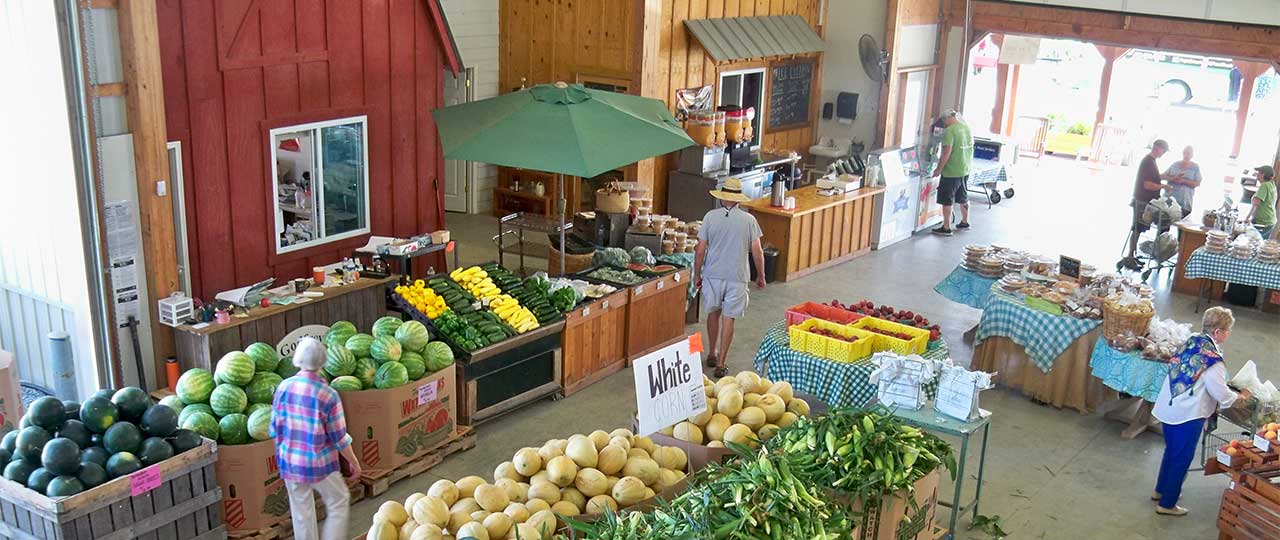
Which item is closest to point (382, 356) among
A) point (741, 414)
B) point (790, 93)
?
point (741, 414)

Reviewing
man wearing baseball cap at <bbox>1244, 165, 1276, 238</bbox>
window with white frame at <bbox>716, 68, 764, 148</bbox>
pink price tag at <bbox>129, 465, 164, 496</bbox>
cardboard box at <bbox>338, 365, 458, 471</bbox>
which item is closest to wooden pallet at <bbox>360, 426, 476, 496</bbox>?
cardboard box at <bbox>338, 365, 458, 471</bbox>

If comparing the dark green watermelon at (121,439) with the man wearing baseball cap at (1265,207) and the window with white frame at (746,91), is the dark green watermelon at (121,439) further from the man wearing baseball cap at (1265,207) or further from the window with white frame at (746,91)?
the man wearing baseball cap at (1265,207)

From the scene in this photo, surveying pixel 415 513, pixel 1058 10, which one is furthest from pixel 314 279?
pixel 1058 10

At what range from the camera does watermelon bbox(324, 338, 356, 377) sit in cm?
778

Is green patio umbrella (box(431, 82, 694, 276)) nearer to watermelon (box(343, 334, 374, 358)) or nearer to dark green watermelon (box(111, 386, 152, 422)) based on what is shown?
watermelon (box(343, 334, 374, 358))

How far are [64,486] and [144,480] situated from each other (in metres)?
0.42

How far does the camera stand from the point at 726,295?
400 inches

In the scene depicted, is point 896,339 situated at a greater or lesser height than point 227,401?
greater

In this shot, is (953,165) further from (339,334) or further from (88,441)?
(88,441)

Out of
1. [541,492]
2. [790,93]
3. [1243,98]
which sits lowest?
[541,492]

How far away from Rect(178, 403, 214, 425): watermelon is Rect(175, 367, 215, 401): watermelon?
1.7 inches

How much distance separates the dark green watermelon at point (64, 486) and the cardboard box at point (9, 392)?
1.87 m

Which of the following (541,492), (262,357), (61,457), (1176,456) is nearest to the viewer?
(541,492)

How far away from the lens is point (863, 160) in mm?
15469
